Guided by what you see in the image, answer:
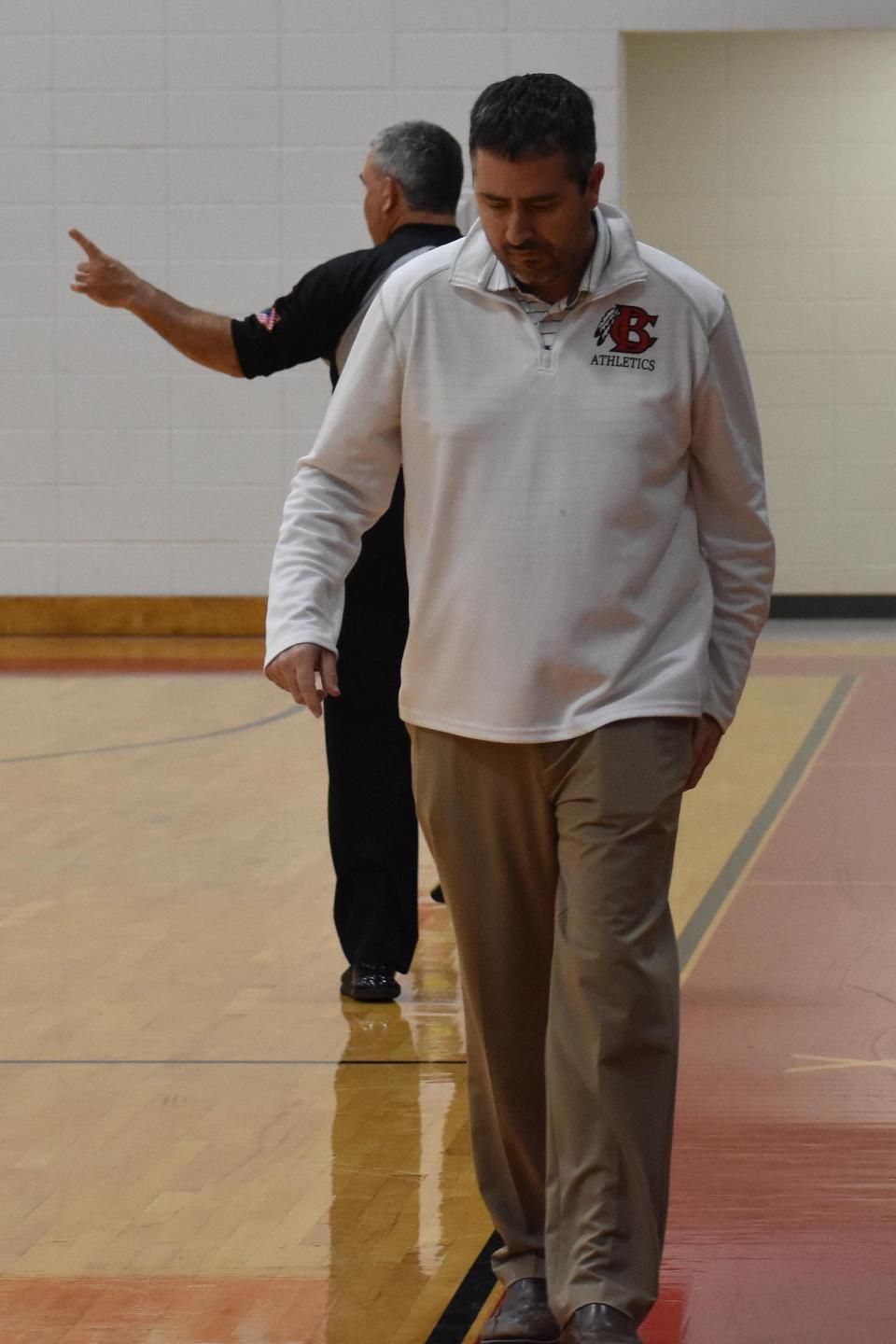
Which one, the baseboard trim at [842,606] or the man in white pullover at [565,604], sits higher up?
the man in white pullover at [565,604]

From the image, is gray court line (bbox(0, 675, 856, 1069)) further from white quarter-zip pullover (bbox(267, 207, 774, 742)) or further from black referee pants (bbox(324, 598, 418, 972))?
white quarter-zip pullover (bbox(267, 207, 774, 742))

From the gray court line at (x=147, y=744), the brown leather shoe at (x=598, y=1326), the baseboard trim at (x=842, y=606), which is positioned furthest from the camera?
the baseboard trim at (x=842, y=606)

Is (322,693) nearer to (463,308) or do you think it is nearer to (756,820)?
(463,308)

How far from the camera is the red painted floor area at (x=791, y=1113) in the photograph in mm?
2471

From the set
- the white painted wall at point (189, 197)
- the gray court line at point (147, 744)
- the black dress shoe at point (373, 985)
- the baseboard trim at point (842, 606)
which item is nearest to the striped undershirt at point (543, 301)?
the black dress shoe at point (373, 985)

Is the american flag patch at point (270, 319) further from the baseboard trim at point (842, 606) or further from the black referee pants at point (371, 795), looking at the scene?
the baseboard trim at point (842, 606)

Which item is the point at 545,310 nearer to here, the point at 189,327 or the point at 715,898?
the point at 189,327

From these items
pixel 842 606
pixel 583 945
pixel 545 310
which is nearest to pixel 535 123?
pixel 545 310

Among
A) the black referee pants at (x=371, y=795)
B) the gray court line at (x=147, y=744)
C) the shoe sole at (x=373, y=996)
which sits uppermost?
the black referee pants at (x=371, y=795)

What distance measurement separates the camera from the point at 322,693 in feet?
7.54

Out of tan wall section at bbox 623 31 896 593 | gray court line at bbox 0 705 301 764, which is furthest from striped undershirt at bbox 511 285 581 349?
tan wall section at bbox 623 31 896 593

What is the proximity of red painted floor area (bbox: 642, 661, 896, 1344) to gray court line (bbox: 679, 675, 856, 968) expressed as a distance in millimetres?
48

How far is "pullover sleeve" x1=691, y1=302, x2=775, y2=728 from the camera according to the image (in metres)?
2.29

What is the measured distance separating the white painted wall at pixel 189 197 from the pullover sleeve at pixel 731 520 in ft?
23.7
